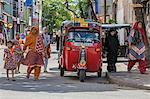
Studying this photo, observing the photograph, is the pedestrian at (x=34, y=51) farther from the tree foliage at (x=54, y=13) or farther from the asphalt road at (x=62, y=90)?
the tree foliage at (x=54, y=13)

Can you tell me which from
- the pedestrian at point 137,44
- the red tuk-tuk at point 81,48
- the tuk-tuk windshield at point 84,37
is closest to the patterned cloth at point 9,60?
the red tuk-tuk at point 81,48

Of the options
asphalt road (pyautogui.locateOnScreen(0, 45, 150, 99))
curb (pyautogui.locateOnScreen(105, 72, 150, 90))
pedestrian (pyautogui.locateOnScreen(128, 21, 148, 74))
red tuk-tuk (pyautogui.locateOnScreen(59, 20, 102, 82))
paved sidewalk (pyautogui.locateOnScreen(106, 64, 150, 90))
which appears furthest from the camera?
pedestrian (pyautogui.locateOnScreen(128, 21, 148, 74))

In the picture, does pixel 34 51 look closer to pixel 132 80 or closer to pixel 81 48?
pixel 81 48

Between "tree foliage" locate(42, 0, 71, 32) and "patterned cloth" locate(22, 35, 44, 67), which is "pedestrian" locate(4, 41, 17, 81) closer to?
"patterned cloth" locate(22, 35, 44, 67)

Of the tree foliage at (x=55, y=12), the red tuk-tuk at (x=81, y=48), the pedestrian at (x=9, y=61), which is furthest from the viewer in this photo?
the tree foliage at (x=55, y=12)

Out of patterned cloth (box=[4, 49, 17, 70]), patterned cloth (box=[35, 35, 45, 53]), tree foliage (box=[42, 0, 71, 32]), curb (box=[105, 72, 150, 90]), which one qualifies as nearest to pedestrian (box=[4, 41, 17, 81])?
patterned cloth (box=[4, 49, 17, 70])

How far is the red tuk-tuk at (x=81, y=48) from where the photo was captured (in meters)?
16.9

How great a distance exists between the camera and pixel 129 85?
15430mm

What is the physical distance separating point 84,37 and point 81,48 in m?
0.69

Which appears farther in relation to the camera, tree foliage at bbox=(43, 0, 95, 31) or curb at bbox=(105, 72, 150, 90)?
tree foliage at bbox=(43, 0, 95, 31)

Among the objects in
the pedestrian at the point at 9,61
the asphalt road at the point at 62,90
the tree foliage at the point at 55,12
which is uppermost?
the tree foliage at the point at 55,12

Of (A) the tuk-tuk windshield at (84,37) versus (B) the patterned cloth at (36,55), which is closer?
(B) the patterned cloth at (36,55)

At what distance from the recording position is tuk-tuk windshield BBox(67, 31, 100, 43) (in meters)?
17.5

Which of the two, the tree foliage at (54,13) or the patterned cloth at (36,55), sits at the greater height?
the tree foliage at (54,13)
